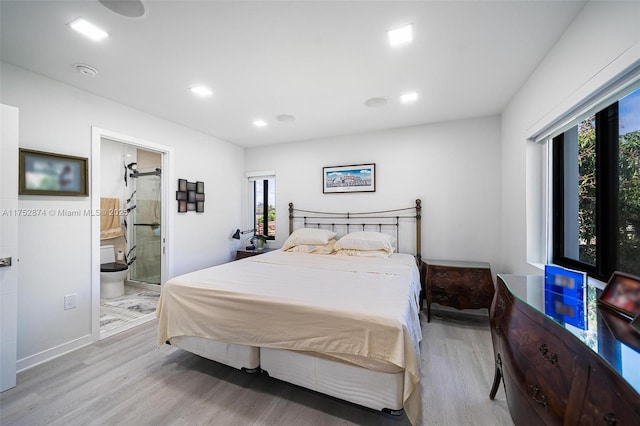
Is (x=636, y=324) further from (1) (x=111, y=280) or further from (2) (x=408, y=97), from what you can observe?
(1) (x=111, y=280)

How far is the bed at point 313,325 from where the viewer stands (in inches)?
54.6

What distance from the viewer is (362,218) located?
3822 mm

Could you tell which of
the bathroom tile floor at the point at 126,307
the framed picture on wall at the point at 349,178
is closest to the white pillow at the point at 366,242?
the framed picture on wall at the point at 349,178

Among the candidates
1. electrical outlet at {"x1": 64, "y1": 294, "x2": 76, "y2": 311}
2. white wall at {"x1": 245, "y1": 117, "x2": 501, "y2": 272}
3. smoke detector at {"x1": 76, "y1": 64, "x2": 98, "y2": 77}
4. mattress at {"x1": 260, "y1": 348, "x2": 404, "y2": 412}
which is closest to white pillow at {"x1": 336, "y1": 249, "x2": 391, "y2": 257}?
white wall at {"x1": 245, "y1": 117, "x2": 501, "y2": 272}

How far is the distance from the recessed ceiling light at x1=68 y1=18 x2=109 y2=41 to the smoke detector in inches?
19.2

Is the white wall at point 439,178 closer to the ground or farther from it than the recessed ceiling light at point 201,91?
closer to the ground

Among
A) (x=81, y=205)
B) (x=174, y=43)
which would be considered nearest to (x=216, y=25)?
(x=174, y=43)

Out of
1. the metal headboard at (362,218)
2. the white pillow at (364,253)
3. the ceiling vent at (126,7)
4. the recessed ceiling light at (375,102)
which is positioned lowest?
the white pillow at (364,253)

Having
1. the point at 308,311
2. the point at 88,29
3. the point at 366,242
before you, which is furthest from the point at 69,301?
the point at 366,242

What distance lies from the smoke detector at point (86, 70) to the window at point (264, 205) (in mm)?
2651

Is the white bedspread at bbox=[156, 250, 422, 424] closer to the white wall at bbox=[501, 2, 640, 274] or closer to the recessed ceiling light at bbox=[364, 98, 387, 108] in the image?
the white wall at bbox=[501, 2, 640, 274]

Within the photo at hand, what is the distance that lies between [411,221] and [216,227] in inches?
122

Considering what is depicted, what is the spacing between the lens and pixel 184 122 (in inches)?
133

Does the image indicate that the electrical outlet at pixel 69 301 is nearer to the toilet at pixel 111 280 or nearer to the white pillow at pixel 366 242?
the toilet at pixel 111 280
